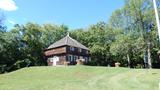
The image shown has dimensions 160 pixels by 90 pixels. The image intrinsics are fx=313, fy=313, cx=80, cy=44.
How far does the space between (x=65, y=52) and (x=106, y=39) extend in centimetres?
1433

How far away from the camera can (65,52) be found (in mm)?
68875

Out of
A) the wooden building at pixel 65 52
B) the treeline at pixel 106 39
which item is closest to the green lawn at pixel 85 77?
the treeline at pixel 106 39

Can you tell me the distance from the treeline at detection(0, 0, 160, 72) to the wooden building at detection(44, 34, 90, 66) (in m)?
3.27

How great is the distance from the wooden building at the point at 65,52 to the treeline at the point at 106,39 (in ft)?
10.7

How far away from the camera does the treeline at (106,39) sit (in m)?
62.8

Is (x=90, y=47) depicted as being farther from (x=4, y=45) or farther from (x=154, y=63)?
(x=4, y=45)

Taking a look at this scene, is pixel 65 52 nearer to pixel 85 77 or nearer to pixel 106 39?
pixel 106 39

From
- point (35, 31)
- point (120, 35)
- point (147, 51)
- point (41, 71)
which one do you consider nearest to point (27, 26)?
point (35, 31)

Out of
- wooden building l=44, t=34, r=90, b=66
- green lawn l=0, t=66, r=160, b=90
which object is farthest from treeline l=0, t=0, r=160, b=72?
green lawn l=0, t=66, r=160, b=90

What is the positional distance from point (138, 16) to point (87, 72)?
96.3 ft

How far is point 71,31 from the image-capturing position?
89.6 meters

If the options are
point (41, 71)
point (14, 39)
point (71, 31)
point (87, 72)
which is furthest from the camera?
point (71, 31)

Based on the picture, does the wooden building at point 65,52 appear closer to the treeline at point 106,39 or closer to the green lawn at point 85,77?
the treeline at point 106,39

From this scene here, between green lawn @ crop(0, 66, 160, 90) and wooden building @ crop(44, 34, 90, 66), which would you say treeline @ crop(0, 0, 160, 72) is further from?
green lawn @ crop(0, 66, 160, 90)
